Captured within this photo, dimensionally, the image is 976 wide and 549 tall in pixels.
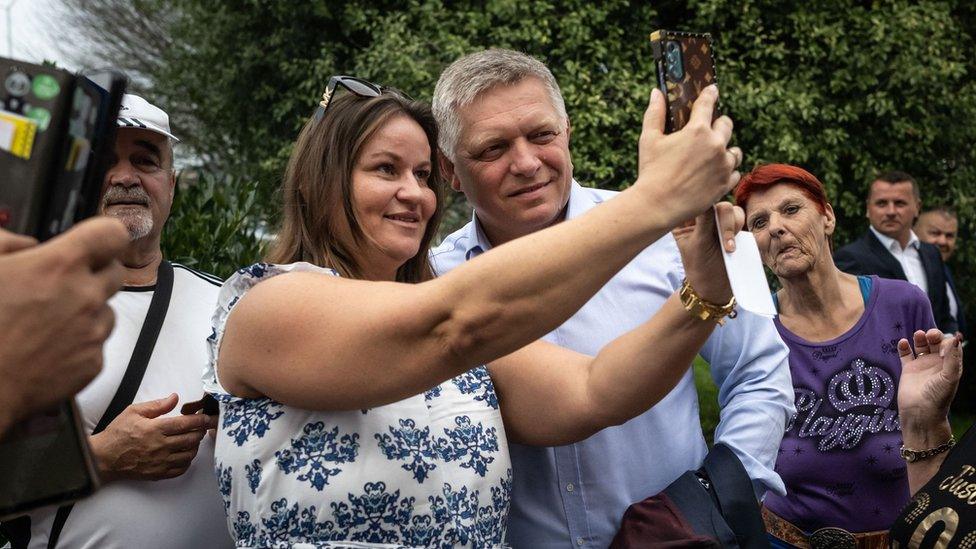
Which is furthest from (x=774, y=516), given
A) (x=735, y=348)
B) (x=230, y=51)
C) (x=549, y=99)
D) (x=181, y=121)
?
(x=181, y=121)

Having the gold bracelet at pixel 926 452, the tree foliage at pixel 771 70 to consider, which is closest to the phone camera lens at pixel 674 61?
the gold bracelet at pixel 926 452

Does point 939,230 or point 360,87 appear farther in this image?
point 939,230

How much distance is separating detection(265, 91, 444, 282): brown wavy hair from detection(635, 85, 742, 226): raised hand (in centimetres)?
98

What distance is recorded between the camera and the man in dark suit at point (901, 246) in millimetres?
7926

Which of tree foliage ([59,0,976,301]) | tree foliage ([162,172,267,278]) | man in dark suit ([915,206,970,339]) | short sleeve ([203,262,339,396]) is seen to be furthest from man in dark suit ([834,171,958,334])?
short sleeve ([203,262,339,396])

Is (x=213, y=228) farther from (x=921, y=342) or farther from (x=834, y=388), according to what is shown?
(x=921, y=342)

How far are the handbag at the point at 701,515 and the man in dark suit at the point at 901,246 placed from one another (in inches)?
218

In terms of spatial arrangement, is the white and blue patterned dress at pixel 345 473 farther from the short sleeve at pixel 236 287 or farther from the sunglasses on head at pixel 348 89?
the sunglasses on head at pixel 348 89

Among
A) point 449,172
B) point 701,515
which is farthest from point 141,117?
point 701,515

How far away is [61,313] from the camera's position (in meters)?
1.32

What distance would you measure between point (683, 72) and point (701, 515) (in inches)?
44.9

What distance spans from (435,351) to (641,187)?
478 millimetres

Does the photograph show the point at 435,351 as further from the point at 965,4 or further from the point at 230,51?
the point at 230,51

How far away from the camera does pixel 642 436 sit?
286 cm
